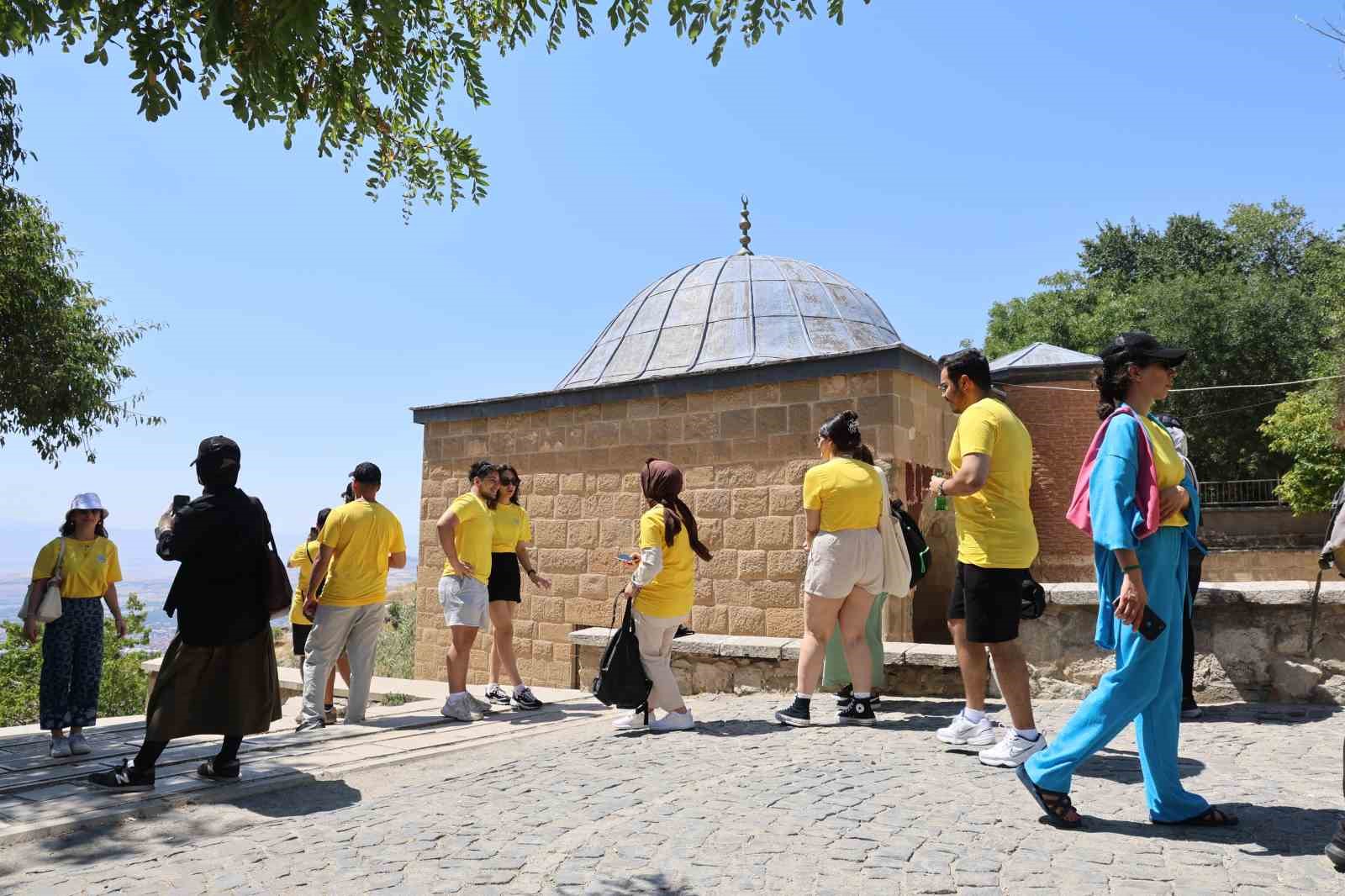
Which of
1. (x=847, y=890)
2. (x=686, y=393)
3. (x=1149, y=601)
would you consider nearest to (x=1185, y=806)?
(x=1149, y=601)

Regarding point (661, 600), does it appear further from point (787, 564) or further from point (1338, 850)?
point (1338, 850)

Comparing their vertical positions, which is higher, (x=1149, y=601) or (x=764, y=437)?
(x=764, y=437)

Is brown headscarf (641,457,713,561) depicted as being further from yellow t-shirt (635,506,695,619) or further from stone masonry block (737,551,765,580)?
stone masonry block (737,551,765,580)

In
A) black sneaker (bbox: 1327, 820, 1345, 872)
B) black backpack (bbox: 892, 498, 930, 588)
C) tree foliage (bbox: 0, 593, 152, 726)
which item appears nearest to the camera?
black sneaker (bbox: 1327, 820, 1345, 872)

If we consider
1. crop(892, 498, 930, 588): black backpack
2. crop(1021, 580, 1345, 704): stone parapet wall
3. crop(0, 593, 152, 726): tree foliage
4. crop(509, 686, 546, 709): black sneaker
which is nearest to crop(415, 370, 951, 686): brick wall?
crop(892, 498, 930, 588): black backpack

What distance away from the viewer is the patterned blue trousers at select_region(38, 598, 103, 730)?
555 cm

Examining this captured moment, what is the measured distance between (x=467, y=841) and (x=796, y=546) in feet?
17.5

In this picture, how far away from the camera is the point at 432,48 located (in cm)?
645

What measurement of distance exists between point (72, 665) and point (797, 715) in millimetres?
4387

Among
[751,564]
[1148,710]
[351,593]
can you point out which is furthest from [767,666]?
[1148,710]

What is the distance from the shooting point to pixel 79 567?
5.80m

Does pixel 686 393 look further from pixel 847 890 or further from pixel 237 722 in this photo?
pixel 847 890

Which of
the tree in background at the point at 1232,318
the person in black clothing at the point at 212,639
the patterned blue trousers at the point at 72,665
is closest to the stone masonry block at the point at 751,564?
the person in black clothing at the point at 212,639

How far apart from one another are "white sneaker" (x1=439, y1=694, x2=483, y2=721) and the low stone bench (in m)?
1.35
